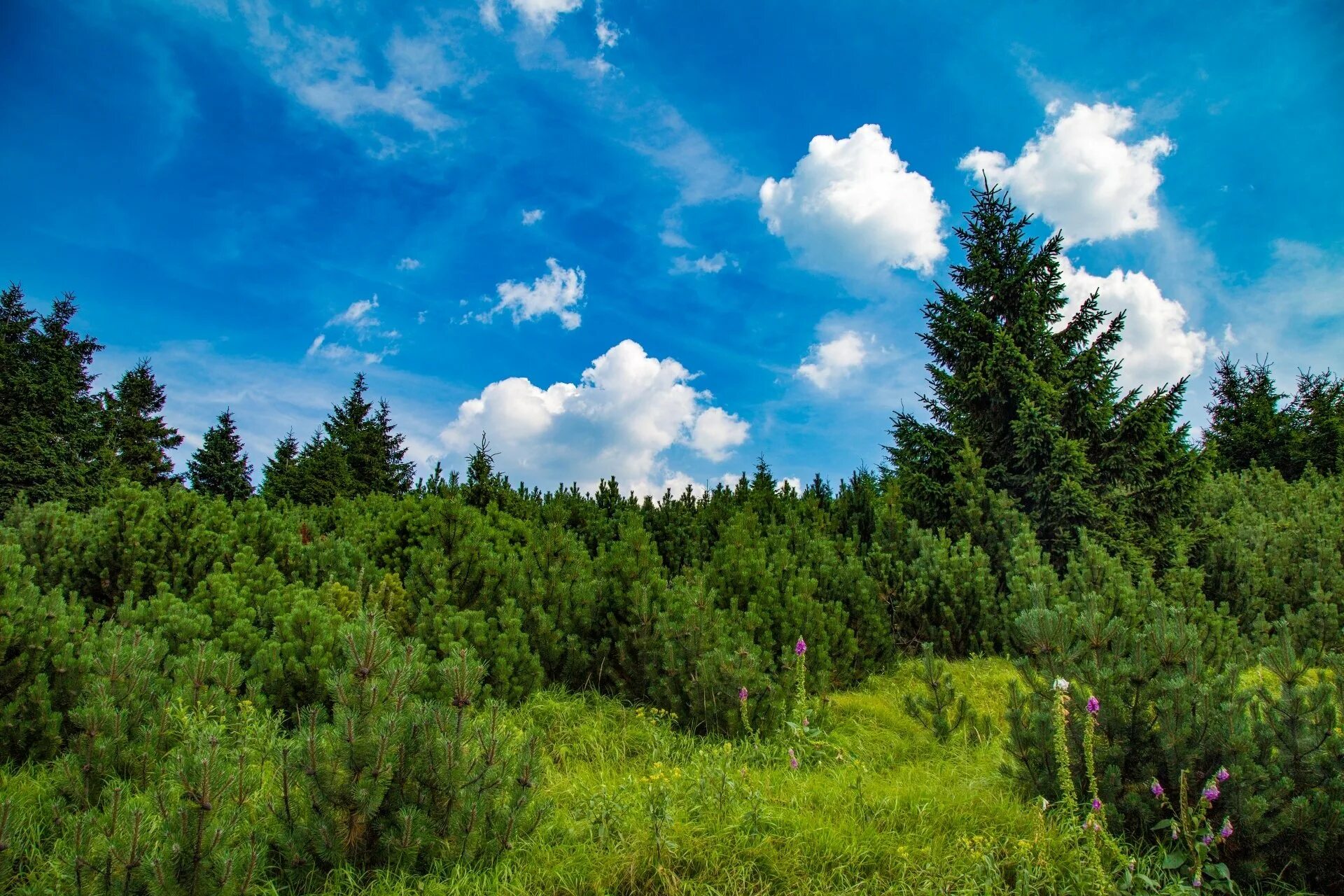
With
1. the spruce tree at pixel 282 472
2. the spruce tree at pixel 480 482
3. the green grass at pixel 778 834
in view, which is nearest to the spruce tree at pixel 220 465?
the spruce tree at pixel 282 472

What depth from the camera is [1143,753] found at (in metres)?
3.38

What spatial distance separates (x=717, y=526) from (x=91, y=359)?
1112 inches

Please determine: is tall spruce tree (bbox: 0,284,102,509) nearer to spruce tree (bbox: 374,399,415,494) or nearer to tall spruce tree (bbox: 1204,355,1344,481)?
spruce tree (bbox: 374,399,415,494)

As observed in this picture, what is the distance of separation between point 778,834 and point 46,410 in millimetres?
30454

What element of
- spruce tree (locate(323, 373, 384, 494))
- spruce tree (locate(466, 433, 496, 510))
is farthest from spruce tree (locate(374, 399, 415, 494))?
spruce tree (locate(466, 433, 496, 510))

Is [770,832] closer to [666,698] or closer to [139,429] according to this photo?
[666,698]

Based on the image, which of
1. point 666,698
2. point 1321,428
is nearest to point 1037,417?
point 666,698

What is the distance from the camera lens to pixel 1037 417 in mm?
10492

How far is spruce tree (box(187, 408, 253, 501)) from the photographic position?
30.8 m

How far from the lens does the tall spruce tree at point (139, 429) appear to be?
27375 millimetres

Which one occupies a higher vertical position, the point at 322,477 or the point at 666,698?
the point at 322,477

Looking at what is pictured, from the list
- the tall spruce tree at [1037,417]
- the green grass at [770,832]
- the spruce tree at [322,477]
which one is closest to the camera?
the green grass at [770,832]

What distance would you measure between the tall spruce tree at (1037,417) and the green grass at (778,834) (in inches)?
277

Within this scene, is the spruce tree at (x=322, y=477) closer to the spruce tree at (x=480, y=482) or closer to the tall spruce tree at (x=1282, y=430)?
the spruce tree at (x=480, y=482)
